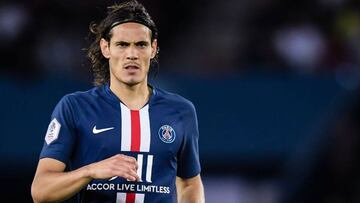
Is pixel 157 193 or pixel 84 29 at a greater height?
pixel 84 29

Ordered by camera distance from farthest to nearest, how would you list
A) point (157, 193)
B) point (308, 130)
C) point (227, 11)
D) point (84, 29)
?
point (227, 11) < point (84, 29) < point (308, 130) < point (157, 193)

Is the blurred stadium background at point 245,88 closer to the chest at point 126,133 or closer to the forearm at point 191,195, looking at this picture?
the forearm at point 191,195

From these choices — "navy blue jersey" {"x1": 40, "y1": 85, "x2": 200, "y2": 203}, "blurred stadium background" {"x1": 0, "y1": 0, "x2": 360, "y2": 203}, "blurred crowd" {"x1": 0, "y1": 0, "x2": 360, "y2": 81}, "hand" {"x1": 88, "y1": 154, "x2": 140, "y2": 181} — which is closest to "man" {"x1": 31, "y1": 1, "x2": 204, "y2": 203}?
"navy blue jersey" {"x1": 40, "y1": 85, "x2": 200, "y2": 203}

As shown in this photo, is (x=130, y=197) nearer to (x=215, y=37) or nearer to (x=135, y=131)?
(x=135, y=131)

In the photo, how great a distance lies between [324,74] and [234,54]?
5.11 feet

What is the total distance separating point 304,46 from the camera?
1332 centimetres

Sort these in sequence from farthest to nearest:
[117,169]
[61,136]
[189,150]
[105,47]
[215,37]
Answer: [215,37] < [189,150] < [105,47] < [61,136] < [117,169]

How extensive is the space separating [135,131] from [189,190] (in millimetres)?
703

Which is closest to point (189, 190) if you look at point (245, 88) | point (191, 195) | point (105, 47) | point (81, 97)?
point (191, 195)

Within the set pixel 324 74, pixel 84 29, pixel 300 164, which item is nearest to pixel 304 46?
pixel 324 74

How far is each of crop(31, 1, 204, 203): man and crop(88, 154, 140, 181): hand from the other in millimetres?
254

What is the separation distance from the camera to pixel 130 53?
5.86 metres

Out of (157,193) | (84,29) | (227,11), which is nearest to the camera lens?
(157,193)

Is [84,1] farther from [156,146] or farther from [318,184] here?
[156,146]
